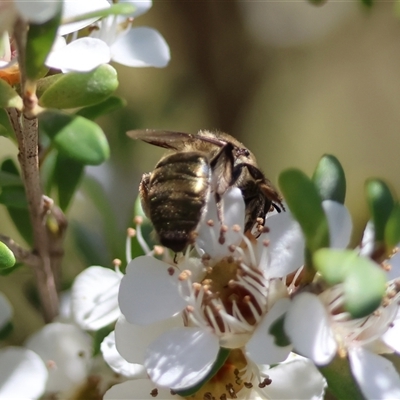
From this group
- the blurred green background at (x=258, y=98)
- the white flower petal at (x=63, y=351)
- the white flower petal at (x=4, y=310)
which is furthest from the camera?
the blurred green background at (x=258, y=98)

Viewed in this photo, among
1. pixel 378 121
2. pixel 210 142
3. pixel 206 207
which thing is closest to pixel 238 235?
pixel 206 207

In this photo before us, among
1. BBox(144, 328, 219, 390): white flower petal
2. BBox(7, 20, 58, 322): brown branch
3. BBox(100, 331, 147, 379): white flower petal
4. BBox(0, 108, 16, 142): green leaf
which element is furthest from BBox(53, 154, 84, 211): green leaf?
BBox(144, 328, 219, 390): white flower petal

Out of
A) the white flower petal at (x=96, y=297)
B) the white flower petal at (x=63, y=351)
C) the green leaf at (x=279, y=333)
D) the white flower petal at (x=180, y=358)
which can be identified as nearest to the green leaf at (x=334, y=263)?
the green leaf at (x=279, y=333)

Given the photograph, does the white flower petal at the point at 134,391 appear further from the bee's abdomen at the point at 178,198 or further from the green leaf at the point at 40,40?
the green leaf at the point at 40,40

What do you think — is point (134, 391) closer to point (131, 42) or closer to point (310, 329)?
point (310, 329)

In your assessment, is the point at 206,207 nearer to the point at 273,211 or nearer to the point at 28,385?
the point at 273,211
